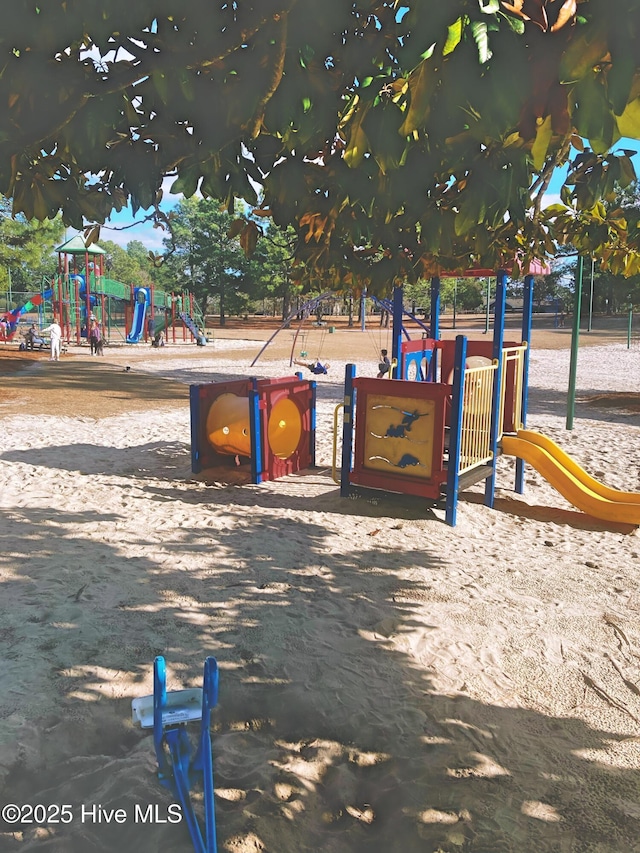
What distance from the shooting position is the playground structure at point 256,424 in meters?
8.48

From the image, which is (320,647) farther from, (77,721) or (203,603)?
(77,721)

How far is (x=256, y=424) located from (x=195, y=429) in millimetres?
881

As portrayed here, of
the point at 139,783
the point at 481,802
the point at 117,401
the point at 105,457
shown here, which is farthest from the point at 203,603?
the point at 117,401

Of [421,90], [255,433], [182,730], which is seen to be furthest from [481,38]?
[255,433]

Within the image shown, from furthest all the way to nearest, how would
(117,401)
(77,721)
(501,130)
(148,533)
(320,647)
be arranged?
(117,401)
(148,533)
(320,647)
(77,721)
(501,130)

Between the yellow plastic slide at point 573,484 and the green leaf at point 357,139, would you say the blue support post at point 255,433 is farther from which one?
the green leaf at point 357,139

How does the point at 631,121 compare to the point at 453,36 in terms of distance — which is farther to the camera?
the point at 631,121

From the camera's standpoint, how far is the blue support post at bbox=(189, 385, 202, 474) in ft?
28.7

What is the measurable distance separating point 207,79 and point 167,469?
6.79 metres

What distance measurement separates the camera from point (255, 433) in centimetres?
838

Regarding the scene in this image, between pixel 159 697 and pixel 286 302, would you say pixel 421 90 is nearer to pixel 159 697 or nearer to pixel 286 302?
pixel 159 697

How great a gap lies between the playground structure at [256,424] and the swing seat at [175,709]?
18.8 feet

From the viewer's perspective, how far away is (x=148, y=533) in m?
6.34

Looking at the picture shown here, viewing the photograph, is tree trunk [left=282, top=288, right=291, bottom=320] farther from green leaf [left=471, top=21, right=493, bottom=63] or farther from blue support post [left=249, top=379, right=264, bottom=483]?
green leaf [left=471, top=21, right=493, bottom=63]
